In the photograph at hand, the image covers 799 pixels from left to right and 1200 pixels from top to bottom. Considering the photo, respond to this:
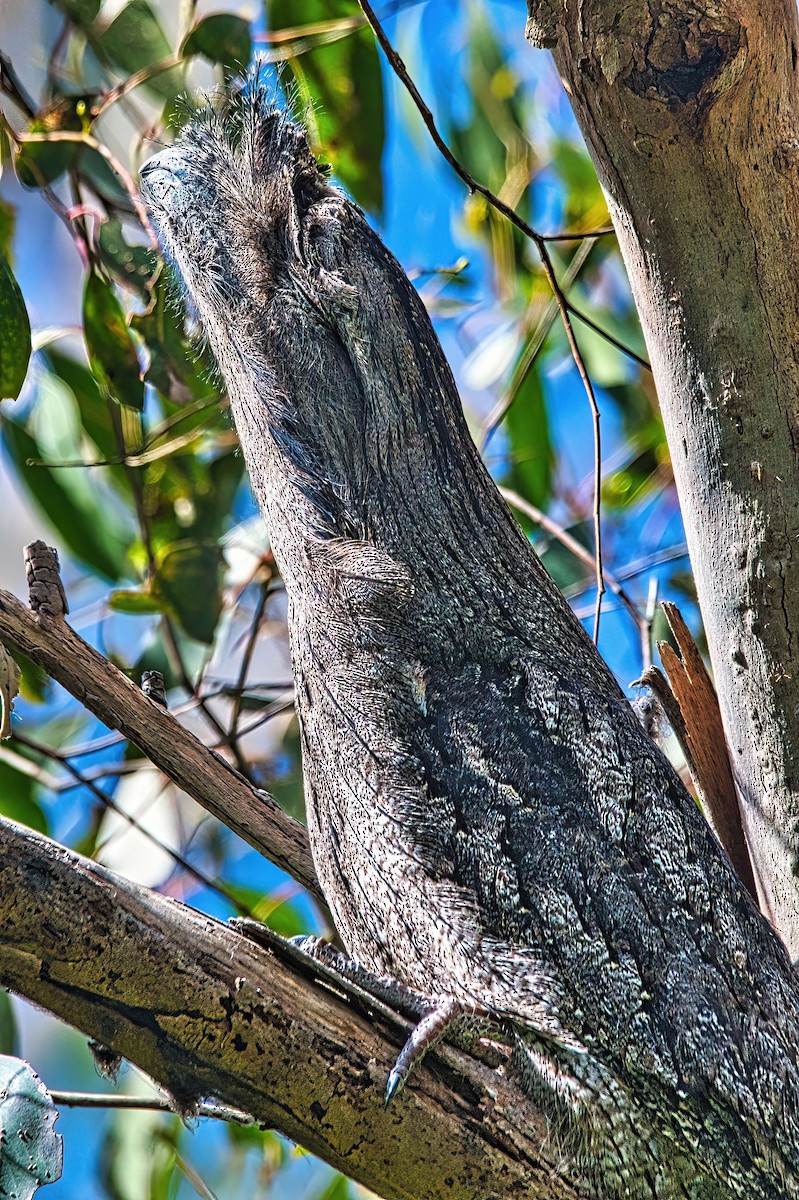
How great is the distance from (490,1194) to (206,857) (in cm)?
235

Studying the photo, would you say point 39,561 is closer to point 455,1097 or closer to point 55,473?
point 455,1097

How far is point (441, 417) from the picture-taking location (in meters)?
1.48

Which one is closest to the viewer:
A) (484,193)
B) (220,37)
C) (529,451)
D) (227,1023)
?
(227,1023)

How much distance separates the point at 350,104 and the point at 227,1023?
2.28 m

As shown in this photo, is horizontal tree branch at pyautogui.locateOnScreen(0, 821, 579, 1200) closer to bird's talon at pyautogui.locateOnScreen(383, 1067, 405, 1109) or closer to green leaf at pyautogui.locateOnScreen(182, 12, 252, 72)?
bird's talon at pyautogui.locateOnScreen(383, 1067, 405, 1109)

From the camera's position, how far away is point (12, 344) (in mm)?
1871

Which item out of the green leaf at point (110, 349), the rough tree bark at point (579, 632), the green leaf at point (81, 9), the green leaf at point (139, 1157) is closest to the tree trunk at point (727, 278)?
the rough tree bark at point (579, 632)

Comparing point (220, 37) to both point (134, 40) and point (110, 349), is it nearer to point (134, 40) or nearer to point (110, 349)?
point (134, 40)

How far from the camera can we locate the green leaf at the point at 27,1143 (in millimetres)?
938

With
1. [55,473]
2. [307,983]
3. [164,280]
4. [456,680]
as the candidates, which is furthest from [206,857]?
[307,983]


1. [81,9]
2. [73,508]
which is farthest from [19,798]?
[81,9]

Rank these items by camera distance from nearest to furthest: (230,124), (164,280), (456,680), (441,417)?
(456,680) < (441,417) < (230,124) < (164,280)

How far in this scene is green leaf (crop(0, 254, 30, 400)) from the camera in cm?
187

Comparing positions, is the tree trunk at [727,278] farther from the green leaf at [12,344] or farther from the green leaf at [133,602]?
the green leaf at [133,602]
